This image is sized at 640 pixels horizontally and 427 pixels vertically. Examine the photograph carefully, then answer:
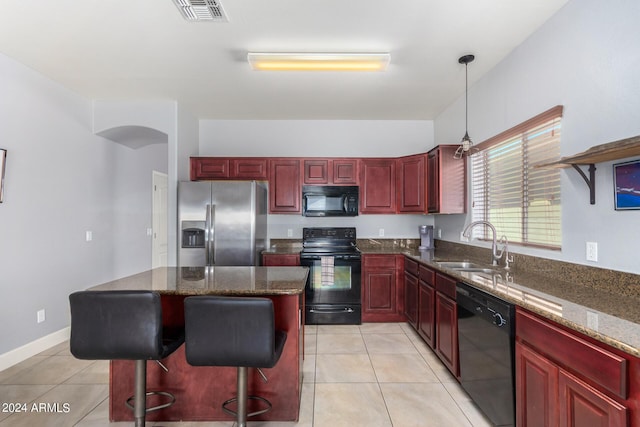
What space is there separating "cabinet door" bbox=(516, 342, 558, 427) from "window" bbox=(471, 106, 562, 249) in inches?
37.7

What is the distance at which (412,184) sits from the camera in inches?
158

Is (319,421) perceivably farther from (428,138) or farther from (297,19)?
(428,138)

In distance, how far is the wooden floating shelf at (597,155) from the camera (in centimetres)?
132

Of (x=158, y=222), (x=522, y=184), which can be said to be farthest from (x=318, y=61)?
(x=158, y=222)

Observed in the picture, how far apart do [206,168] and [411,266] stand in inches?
115

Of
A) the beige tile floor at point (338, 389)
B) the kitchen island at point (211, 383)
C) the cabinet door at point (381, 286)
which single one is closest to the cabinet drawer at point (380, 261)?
the cabinet door at point (381, 286)

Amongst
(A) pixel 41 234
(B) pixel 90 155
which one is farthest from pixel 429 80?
(A) pixel 41 234

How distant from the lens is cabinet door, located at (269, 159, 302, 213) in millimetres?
4234

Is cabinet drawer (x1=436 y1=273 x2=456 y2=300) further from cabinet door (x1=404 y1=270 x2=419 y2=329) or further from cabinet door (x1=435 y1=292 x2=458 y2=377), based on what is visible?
cabinet door (x1=404 y1=270 x2=419 y2=329)

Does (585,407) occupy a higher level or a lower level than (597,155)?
lower

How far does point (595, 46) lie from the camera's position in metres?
1.80

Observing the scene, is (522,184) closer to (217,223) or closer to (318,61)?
(318,61)

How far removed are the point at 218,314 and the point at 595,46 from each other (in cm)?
258

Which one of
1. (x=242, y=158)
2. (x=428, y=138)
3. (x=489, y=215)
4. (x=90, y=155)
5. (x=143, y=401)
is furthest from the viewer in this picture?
(x=428, y=138)
